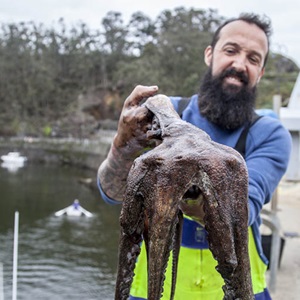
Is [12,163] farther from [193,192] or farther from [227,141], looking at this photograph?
[193,192]

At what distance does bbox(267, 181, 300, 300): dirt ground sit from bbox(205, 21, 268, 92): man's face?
4136 millimetres

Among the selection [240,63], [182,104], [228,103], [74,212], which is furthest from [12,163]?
[240,63]

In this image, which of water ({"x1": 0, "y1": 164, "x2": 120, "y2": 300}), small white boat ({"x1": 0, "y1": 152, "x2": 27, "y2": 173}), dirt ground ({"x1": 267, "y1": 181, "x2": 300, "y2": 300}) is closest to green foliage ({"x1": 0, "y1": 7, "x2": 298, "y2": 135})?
small white boat ({"x1": 0, "y1": 152, "x2": 27, "y2": 173})

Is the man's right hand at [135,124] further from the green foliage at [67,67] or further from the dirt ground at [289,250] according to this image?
the green foliage at [67,67]

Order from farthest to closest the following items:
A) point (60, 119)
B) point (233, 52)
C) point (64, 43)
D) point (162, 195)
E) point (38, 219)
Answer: point (64, 43), point (60, 119), point (38, 219), point (233, 52), point (162, 195)

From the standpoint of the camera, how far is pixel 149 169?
1.01 metres

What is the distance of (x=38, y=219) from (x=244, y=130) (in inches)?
777

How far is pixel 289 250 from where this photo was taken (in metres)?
7.18

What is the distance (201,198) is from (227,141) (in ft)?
2.77

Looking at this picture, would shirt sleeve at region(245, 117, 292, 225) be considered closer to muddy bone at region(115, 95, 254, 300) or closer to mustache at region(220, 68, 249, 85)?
mustache at region(220, 68, 249, 85)

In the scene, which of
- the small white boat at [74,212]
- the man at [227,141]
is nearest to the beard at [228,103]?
the man at [227,141]

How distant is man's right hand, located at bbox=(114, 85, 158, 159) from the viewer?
147 centimetres

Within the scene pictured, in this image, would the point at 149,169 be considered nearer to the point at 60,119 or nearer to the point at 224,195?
the point at 224,195

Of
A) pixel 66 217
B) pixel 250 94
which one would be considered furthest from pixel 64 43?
pixel 250 94
